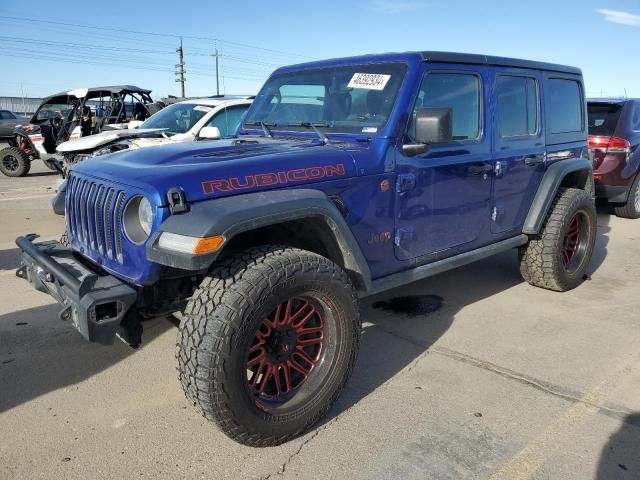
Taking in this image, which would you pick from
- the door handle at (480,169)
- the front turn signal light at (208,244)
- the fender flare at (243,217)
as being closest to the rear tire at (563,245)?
the door handle at (480,169)

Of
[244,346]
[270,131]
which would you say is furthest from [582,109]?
[244,346]

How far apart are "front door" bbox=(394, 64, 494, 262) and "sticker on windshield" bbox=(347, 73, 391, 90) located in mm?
245

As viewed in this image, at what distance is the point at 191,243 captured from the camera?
2.22m

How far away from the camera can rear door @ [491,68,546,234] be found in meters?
3.94

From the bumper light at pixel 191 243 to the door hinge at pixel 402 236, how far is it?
4.26ft

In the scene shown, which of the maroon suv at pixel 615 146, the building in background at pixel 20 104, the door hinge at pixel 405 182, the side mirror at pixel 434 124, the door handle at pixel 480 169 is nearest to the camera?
the side mirror at pixel 434 124

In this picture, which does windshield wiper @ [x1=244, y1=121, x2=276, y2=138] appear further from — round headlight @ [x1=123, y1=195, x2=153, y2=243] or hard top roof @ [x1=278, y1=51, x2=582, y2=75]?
round headlight @ [x1=123, y1=195, x2=153, y2=243]

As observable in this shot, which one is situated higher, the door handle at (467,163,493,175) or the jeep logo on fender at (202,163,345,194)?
the jeep logo on fender at (202,163,345,194)

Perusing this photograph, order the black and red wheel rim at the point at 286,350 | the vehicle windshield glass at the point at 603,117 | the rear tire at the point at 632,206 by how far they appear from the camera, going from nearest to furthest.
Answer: the black and red wheel rim at the point at 286,350
the vehicle windshield glass at the point at 603,117
the rear tire at the point at 632,206

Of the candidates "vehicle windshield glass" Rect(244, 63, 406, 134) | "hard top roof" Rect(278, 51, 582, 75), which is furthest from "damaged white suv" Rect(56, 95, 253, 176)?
"hard top roof" Rect(278, 51, 582, 75)

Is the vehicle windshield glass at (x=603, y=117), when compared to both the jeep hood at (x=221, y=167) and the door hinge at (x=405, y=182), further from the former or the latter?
the jeep hood at (x=221, y=167)

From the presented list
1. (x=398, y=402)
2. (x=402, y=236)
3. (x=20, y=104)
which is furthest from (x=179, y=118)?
(x=20, y=104)

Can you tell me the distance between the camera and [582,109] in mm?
5043

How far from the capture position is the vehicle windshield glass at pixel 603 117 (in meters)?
7.61
